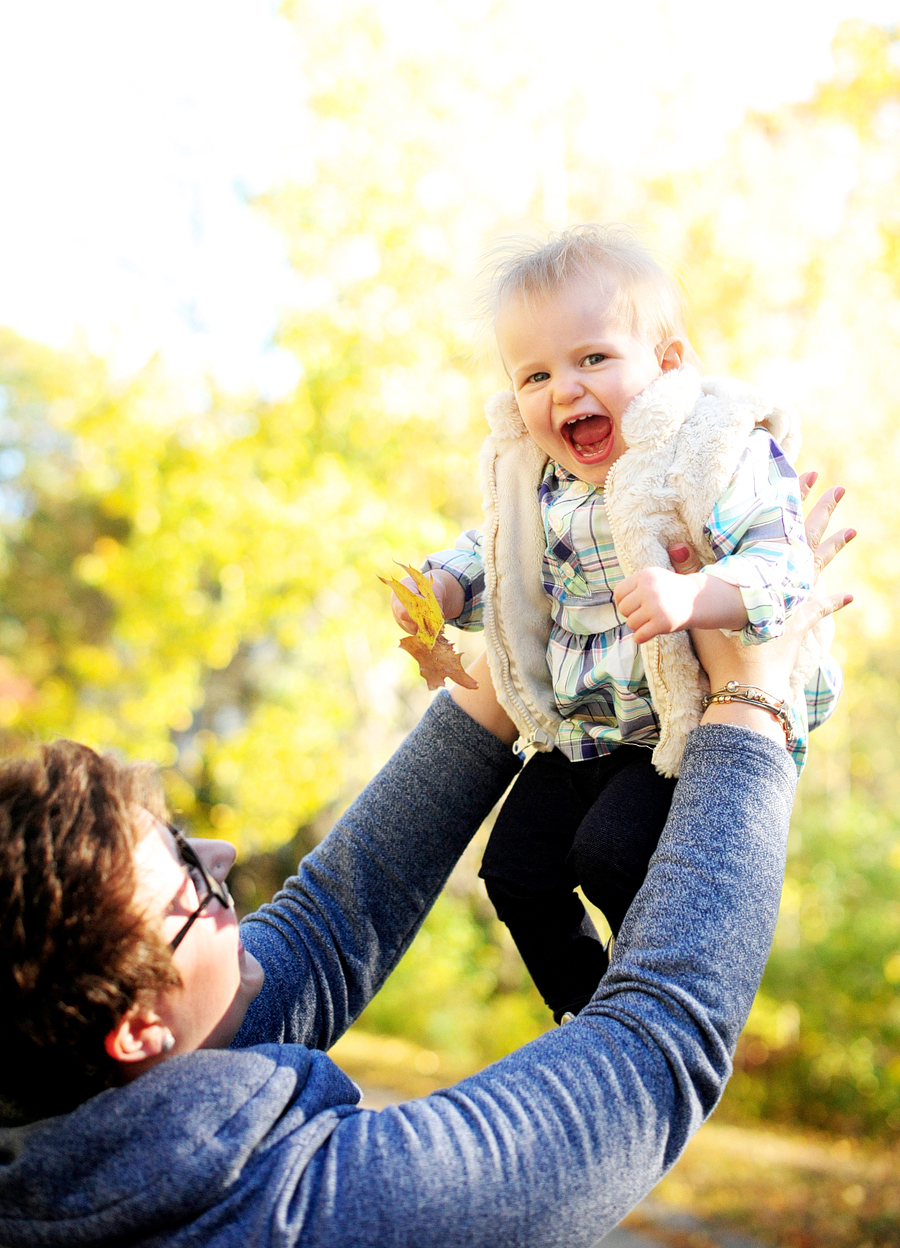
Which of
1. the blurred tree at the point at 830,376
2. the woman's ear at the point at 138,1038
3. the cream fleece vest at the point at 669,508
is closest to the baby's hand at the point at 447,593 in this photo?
the cream fleece vest at the point at 669,508

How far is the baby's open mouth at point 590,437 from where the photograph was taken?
1501 mm

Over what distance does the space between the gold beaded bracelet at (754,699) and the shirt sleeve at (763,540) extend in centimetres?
7

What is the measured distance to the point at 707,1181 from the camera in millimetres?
6219

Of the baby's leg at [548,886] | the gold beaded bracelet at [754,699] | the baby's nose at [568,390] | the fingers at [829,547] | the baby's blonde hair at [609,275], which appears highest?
the baby's blonde hair at [609,275]

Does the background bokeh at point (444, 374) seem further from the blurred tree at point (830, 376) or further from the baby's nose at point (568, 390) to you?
the baby's nose at point (568, 390)

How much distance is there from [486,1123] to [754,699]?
59cm

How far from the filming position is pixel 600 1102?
1069mm

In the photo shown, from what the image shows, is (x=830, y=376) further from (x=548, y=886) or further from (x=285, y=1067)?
(x=285, y=1067)

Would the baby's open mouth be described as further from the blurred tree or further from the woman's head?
the blurred tree

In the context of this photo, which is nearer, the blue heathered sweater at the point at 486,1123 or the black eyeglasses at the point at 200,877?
the blue heathered sweater at the point at 486,1123

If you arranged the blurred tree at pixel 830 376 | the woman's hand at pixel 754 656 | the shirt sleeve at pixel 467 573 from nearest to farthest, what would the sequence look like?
the woman's hand at pixel 754 656 → the shirt sleeve at pixel 467 573 → the blurred tree at pixel 830 376

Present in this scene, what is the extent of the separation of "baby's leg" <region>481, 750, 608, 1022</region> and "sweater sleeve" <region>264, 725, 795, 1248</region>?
1.25 feet

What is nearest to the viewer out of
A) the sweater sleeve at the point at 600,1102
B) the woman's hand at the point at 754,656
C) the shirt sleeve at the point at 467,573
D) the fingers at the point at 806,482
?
the sweater sleeve at the point at 600,1102

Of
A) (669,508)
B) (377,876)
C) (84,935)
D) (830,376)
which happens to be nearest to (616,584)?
(669,508)
